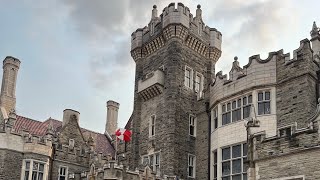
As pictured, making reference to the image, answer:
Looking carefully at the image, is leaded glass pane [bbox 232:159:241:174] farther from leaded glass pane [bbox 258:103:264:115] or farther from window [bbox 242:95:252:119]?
leaded glass pane [bbox 258:103:264:115]

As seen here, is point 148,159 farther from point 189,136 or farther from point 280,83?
point 280,83

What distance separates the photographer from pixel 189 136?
102ft

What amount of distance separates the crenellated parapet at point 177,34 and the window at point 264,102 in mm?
8831

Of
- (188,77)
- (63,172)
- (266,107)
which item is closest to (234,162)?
(266,107)

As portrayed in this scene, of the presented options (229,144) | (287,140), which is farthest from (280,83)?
(287,140)

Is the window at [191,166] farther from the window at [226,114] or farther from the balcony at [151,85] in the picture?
the balcony at [151,85]

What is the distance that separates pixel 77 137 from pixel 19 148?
25.2 feet

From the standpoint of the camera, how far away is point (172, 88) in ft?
103

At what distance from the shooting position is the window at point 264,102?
83.7ft

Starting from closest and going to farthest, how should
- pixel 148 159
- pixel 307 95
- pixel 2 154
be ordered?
pixel 307 95
pixel 2 154
pixel 148 159

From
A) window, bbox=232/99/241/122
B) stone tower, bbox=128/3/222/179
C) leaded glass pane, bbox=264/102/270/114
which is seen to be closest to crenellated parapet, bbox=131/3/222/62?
stone tower, bbox=128/3/222/179

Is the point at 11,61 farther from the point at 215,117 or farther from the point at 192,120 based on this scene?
the point at 215,117

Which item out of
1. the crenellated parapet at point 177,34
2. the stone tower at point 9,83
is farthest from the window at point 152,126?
the stone tower at point 9,83

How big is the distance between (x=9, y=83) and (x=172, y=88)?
578 inches
